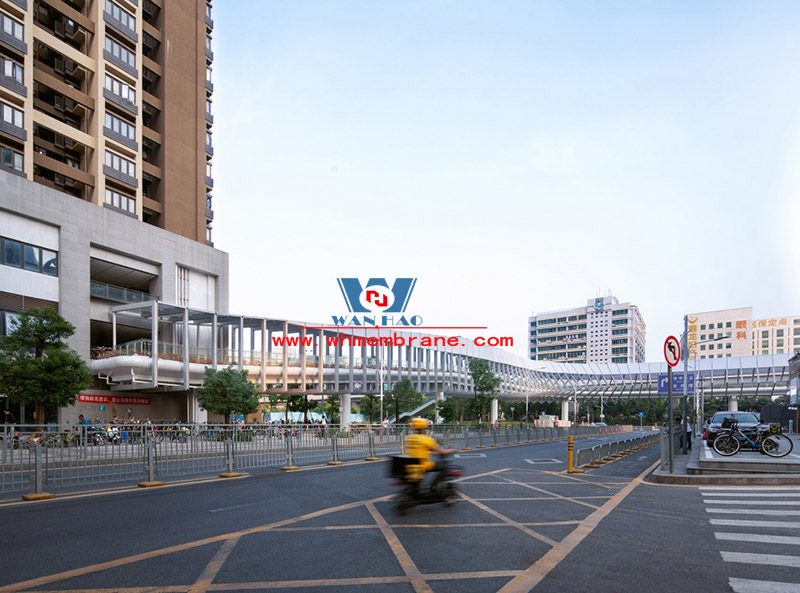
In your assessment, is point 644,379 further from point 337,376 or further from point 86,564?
point 86,564

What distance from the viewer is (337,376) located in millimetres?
57000

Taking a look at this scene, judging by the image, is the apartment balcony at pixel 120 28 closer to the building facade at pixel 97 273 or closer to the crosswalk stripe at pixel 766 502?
the building facade at pixel 97 273

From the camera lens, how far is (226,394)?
42.1 m

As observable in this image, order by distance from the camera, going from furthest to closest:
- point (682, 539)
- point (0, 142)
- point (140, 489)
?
point (0, 142) < point (140, 489) < point (682, 539)

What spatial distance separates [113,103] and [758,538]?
52554 millimetres

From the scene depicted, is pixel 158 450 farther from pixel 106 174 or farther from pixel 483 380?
pixel 483 380

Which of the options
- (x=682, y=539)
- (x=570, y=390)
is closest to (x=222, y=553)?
(x=682, y=539)

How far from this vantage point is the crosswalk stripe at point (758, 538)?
834 cm


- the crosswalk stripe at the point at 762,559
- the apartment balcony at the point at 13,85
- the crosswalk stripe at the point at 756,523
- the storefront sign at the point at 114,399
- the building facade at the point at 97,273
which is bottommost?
the storefront sign at the point at 114,399

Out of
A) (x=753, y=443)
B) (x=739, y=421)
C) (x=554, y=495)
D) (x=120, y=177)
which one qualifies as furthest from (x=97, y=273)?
(x=753, y=443)

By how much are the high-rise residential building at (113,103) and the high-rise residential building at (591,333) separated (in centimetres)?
13810

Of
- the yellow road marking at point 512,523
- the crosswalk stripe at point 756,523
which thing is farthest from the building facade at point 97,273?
the crosswalk stripe at point 756,523

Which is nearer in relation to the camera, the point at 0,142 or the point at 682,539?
the point at 682,539

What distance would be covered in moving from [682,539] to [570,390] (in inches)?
3824
